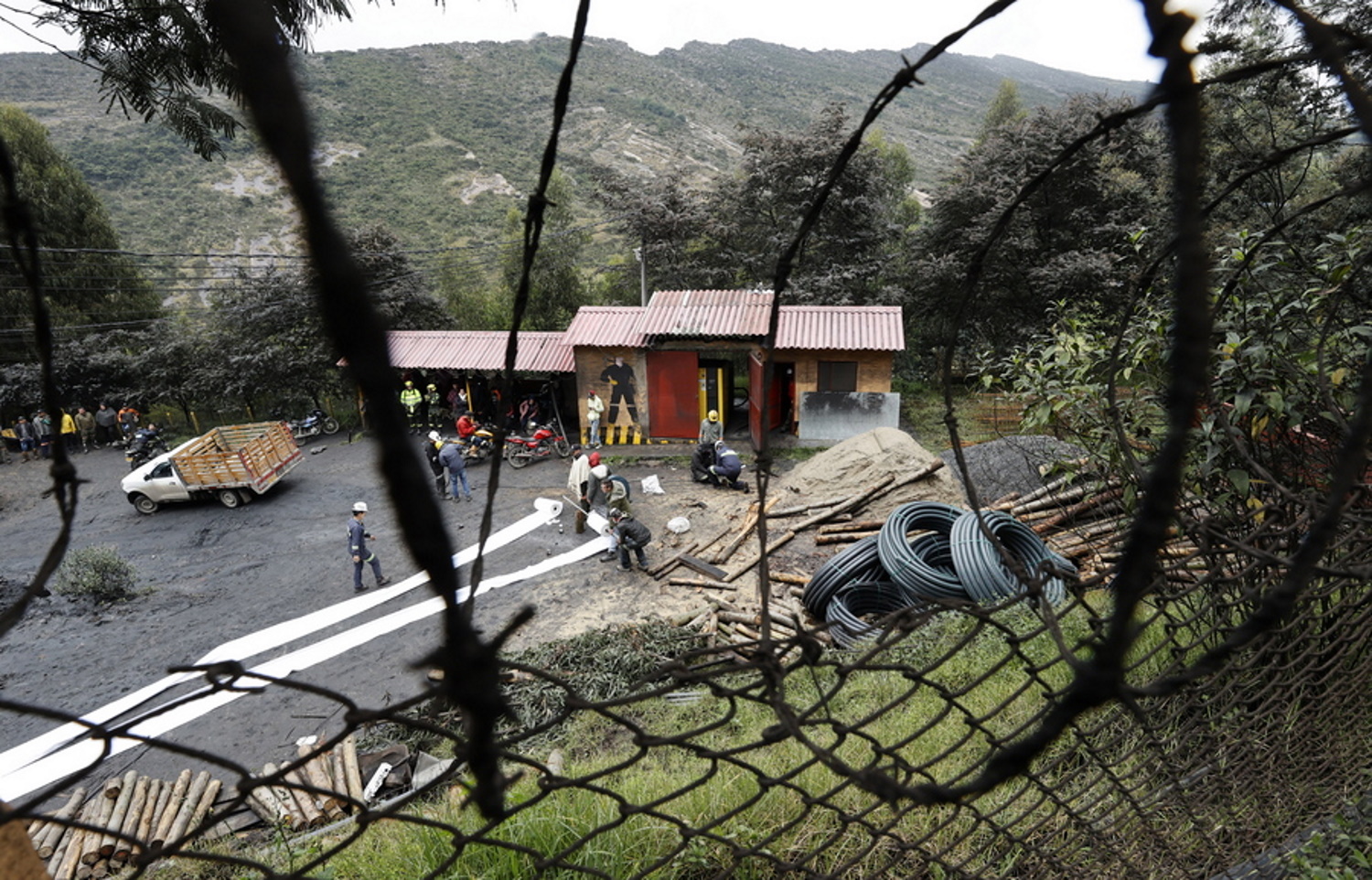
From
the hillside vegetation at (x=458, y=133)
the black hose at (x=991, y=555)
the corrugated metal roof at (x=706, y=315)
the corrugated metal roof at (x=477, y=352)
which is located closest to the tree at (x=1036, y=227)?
the hillside vegetation at (x=458, y=133)

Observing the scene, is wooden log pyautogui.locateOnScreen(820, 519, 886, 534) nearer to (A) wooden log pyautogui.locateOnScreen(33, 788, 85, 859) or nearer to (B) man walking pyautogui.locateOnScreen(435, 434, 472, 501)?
(B) man walking pyautogui.locateOnScreen(435, 434, 472, 501)

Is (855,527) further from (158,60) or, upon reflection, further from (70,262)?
(70,262)

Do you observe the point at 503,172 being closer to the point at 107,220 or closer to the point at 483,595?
the point at 107,220

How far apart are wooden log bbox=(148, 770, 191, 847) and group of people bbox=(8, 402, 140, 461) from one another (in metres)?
16.2

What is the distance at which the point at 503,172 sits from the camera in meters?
37.9

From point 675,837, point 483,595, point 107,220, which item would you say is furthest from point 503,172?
point 675,837

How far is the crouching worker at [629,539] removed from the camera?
28.1 feet

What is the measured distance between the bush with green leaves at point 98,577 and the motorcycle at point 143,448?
22.6 ft

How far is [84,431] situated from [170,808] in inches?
717

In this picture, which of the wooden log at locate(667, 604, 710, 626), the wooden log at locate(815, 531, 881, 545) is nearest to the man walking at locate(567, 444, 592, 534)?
the wooden log at locate(667, 604, 710, 626)

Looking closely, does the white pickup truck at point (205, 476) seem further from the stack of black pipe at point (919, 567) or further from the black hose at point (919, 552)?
the black hose at point (919, 552)

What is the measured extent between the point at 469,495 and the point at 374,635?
464 centimetres

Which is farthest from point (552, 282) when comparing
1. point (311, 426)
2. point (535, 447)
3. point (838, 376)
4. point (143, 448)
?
point (838, 376)

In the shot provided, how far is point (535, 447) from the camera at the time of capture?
13.4 m
